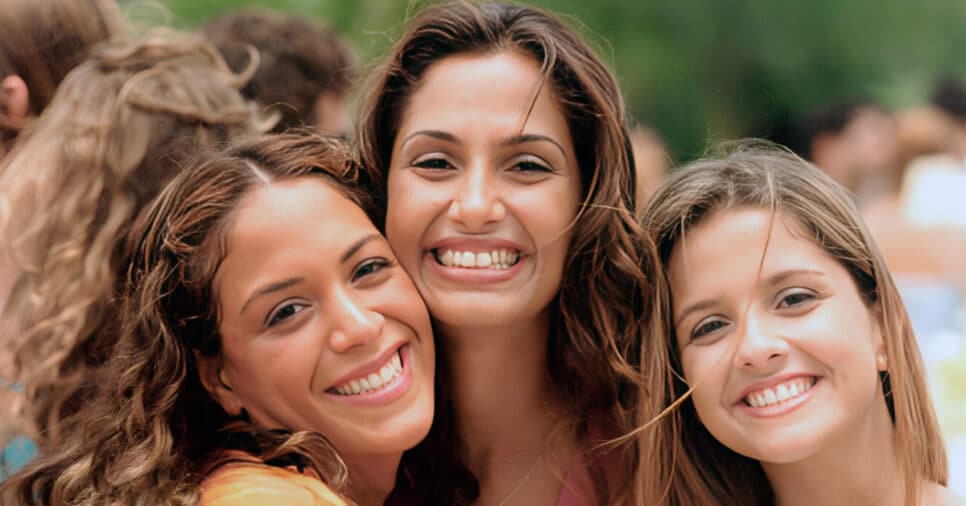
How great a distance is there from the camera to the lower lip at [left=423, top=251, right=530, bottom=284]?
89.0 inches

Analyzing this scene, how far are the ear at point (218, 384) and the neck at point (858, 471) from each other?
1108mm

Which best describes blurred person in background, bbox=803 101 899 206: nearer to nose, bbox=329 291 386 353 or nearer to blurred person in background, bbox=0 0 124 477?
nose, bbox=329 291 386 353

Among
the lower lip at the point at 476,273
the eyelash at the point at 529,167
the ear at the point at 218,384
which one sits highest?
the eyelash at the point at 529,167

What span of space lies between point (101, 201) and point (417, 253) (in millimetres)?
845

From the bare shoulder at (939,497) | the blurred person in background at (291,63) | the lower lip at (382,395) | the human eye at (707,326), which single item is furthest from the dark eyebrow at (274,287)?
the blurred person in background at (291,63)

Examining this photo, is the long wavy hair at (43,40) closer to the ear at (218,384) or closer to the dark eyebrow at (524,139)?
the ear at (218,384)

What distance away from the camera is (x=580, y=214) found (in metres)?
2.34

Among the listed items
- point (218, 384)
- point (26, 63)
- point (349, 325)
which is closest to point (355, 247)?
point (349, 325)

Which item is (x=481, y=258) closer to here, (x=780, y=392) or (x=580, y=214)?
(x=580, y=214)

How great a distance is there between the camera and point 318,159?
2.33 metres

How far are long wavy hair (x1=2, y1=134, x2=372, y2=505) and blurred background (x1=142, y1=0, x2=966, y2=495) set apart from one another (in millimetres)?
595

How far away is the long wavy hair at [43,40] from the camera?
2.45m

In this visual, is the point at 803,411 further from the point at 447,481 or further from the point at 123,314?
the point at 123,314

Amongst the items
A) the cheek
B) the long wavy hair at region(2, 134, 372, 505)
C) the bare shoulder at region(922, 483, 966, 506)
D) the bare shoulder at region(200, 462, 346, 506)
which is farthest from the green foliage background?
the bare shoulder at region(200, 462, 346, 506)
